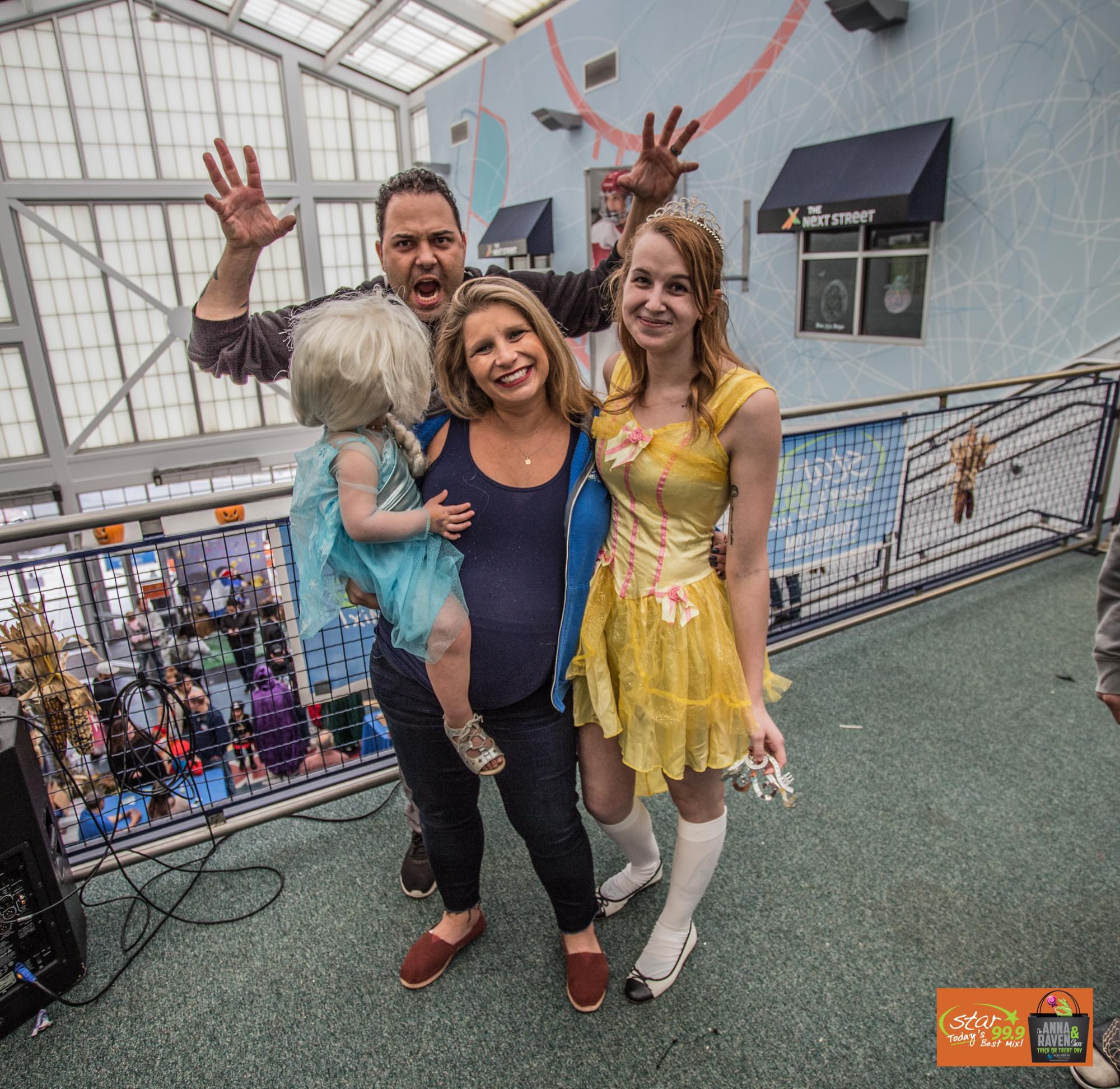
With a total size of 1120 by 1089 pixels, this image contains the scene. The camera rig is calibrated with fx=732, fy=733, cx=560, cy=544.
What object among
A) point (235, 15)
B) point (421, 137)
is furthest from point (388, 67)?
point (235, 15)

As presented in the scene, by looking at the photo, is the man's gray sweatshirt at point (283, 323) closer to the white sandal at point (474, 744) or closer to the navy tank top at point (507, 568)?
the navy tank top at point (507, 568)

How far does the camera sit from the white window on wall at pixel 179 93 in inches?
488

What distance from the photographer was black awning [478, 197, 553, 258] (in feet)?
38.1

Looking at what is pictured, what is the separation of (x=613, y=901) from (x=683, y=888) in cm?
36

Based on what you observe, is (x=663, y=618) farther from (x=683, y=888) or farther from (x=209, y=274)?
(x=209, y=274)

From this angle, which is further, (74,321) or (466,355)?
(74,321)

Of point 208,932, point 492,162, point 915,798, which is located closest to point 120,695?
point 208,932

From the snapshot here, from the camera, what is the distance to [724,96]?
828 centimetres

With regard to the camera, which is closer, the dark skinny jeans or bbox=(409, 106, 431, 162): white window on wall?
the dark skinny jeans

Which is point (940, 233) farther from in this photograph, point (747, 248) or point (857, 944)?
point (857, 944)

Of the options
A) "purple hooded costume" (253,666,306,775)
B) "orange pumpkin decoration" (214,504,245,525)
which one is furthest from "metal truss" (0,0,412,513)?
"purple hooded costume" (253,666,306,775)

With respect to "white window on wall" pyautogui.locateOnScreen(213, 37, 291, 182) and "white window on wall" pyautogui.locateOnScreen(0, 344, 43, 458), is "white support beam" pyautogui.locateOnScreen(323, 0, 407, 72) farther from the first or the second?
"white window on wall" pyautogui.locateOnScreen(0, 344, 43, 458)

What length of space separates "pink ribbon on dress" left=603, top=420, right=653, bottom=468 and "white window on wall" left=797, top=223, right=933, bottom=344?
6491 millimetres

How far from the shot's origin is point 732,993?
176 cm
